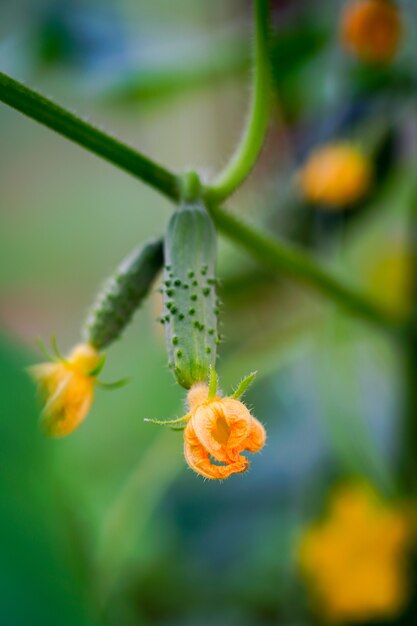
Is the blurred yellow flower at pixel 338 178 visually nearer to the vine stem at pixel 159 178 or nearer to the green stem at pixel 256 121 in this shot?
the vine stem at pixel 159 178

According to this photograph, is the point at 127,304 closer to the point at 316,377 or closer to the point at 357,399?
the point at 357,399

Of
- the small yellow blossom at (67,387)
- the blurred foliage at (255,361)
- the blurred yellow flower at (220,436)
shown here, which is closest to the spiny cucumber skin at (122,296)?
the small yellow blossom at (67,387)

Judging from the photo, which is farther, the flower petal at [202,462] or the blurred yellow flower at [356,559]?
the blurred yellow flower at [356,559]

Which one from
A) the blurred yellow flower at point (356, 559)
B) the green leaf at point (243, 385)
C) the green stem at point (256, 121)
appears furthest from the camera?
the blurred yellow flower at point (356, 559)

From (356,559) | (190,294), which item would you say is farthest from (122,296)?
(356,559)

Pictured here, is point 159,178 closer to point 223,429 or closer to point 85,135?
point 85,135

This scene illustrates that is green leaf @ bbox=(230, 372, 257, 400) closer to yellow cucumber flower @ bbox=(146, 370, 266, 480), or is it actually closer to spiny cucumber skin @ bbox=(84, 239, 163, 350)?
yellow cucumber flower @ bbox=(146, 370, 266, 480)
